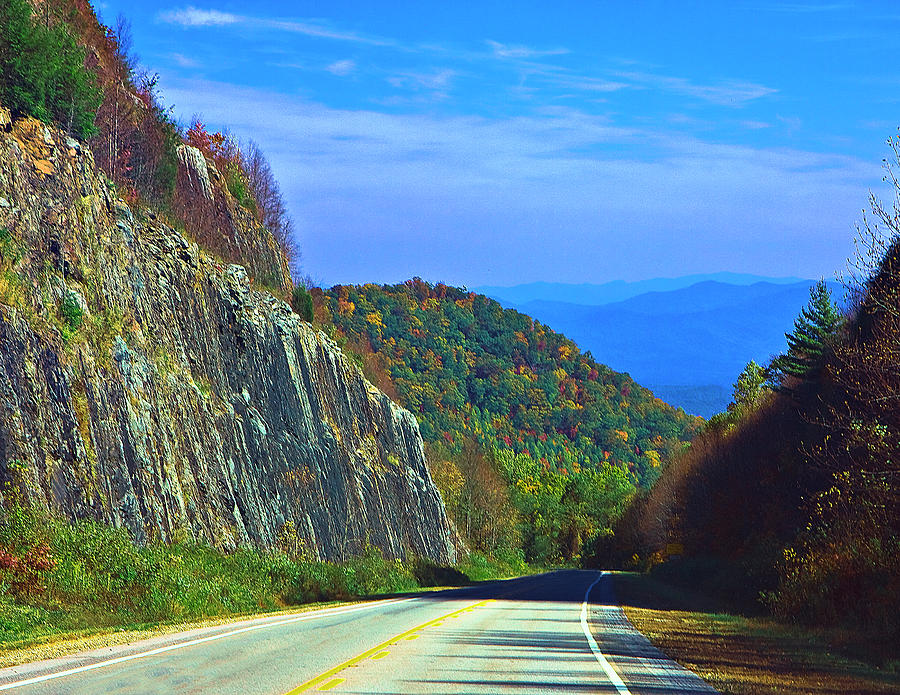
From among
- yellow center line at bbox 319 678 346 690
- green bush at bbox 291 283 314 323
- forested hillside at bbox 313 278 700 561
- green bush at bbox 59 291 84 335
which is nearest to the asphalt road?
yellow center line at bbox 319 678 346 690

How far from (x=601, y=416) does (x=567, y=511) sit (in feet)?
152

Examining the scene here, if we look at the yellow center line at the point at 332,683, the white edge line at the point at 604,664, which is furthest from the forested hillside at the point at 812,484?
the yellow center line at the point at 332,683

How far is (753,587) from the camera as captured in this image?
3375 centimetres

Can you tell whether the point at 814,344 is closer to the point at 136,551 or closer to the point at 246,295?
the point at 246,295

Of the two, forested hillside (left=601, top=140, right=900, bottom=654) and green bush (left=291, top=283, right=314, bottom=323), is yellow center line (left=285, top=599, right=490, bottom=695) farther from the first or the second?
green bush (left=291, top=283, right=314, bottom=323)

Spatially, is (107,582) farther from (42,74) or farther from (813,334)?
(813,334)

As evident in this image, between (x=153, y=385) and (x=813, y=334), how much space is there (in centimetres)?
4143

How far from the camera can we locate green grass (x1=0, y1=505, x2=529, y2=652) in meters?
19.2

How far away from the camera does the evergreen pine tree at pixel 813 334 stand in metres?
53.7

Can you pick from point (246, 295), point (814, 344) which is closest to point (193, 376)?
point (246, 295)

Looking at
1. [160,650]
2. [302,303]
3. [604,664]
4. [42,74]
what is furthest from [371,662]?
[302,303]

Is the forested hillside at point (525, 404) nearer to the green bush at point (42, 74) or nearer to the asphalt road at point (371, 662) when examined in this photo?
the green bush at point (42, 74)

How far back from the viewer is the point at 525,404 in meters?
179

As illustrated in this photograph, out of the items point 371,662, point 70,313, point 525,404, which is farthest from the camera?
point 525,404
